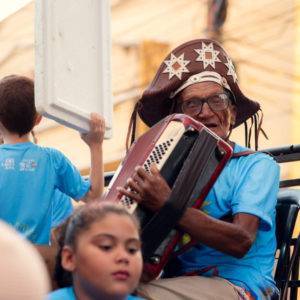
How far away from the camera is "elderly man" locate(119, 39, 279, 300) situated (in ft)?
12.4

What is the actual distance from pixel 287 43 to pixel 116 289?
11.0 metres

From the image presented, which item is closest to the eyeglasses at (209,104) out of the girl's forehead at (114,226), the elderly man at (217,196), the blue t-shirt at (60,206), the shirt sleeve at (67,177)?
the elderly man at (217,196)

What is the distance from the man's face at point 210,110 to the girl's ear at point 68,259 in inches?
45.9

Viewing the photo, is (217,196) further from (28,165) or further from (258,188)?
(28,165)

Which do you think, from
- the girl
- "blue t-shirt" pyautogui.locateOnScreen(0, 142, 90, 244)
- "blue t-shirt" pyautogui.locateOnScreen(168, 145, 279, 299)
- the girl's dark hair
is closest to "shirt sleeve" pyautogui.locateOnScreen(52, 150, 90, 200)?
"blue t-shirt" pyautogui.locateOnScreen(0, 142, 90, 244)

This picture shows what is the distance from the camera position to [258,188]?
4062 millimetres

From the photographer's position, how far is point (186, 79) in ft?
14.7

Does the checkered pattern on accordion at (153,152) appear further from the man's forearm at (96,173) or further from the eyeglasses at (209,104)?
the man's forearm at (96,173)

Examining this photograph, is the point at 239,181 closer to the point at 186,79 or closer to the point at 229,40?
the point at 186,79

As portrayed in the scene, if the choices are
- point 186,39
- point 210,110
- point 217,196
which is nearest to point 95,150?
point 210,110

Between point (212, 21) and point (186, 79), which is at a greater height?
point (212, 21)

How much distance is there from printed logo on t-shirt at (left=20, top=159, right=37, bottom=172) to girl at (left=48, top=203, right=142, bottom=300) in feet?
3.49

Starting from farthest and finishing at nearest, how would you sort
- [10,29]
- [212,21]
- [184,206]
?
[10,29] < [212,21] < [184,206]

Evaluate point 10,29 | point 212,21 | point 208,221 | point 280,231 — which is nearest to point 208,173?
point 208,221
